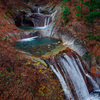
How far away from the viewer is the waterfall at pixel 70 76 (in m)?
5.17

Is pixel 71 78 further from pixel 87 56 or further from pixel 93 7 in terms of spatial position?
pixel 93 7

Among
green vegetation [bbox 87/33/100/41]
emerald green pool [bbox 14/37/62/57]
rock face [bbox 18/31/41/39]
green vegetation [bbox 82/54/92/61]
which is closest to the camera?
emerald green pool [bbox 14/37/62/57]

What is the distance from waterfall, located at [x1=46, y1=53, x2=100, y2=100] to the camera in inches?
203

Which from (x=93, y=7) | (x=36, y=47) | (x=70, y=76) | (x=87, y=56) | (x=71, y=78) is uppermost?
(x=93, y=7)

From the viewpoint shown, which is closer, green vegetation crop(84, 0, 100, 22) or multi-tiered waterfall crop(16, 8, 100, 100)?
multi-tiered waterfall crop(16, 8, 100, 100)

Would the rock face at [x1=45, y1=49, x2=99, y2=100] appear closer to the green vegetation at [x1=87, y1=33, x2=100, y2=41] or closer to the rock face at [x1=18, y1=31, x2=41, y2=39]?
the green vegetation at [x1=87, y1=33, x2=100, y2=41]

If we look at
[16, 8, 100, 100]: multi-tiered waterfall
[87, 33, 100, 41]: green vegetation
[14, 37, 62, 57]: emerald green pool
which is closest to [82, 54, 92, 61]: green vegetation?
[16, 8, 100, 100]: multi-tiered waterfall

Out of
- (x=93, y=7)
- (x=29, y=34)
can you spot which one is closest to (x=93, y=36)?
(x=93, y=7)

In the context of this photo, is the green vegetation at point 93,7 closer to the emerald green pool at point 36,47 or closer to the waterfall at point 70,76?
the emerald green pool at point 36,47

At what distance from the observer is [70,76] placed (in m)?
5.75

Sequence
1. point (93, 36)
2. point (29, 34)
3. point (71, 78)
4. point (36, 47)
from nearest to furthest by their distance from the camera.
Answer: point (71, 78) < point (36, 47) < point (93, 36) < point (29, 34)

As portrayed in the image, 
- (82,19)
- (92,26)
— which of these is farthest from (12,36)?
(92,26)

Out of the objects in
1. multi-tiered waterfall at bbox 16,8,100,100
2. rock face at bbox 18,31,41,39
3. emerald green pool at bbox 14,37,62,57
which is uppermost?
rock face at bbox 18,31,41,39

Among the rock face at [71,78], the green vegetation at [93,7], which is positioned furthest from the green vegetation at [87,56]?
the green vegetation at [93,7]
